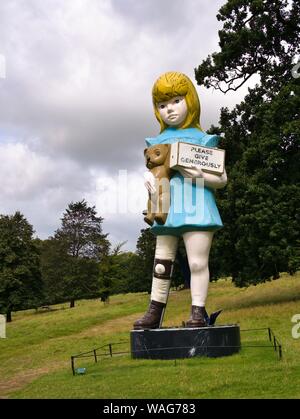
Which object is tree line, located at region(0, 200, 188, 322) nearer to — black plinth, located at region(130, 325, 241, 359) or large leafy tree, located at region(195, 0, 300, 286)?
large leafy tree, located at region(195, 0, 300, 286)

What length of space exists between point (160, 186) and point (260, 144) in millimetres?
9296

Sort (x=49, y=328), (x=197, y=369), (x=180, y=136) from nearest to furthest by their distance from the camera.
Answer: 1. (x=197, y=369)
2. (x=180, y=136)
3. (x=49, y=328)

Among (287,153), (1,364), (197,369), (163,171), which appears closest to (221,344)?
(197,369)

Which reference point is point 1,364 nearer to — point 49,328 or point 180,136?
point 49,328

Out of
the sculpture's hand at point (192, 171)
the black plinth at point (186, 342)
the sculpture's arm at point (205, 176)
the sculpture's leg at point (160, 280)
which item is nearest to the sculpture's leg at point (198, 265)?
the black plinth at point (186, 342)

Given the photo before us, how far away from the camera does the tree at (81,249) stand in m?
40.6

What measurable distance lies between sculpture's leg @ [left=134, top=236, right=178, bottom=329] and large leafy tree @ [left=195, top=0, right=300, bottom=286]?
7384 mm

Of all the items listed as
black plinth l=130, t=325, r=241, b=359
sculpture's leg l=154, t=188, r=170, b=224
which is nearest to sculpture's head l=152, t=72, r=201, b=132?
sculpture's leg l=154, t=188, r=170, b=224

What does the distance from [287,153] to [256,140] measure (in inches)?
48.8

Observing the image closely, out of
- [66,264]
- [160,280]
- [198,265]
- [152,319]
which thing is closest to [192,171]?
[198,265]

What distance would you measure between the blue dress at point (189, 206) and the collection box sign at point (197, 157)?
0.29m

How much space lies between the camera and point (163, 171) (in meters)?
11.1

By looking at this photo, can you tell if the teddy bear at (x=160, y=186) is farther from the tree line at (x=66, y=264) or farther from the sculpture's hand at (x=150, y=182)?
the tree line at (x=66, y=264)

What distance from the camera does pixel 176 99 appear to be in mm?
11258
